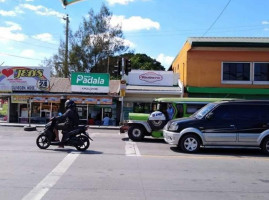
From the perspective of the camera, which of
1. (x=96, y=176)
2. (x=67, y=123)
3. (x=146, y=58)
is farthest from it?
(x=146, y=58)

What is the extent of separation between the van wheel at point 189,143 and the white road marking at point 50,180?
4199 mm

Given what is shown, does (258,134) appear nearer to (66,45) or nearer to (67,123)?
(67,123)

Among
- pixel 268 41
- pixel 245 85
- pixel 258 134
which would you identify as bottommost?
pixel 258 134

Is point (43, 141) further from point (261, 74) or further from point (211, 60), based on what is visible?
point (261, 74)

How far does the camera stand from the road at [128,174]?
723 centimetres

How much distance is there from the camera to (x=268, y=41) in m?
28.0

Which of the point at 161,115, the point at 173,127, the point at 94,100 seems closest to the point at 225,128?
the point at 173,127

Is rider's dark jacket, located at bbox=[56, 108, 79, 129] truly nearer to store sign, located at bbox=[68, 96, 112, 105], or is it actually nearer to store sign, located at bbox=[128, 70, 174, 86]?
store sign, located at bbox=[68, 96, 112, 105]

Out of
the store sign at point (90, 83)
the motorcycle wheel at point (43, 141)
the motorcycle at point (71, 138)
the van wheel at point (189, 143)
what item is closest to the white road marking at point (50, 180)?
the motorcycle at point (71, 138)

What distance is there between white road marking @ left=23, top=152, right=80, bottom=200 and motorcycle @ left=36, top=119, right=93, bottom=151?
5.38 feet

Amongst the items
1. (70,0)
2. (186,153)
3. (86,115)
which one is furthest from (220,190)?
(86,115)

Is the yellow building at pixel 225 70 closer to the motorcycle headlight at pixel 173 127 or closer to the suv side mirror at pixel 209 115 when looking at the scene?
the motorcycle headlight at pixel 173 127

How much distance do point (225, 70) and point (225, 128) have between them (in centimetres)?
A: 1547

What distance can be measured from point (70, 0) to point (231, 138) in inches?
332
